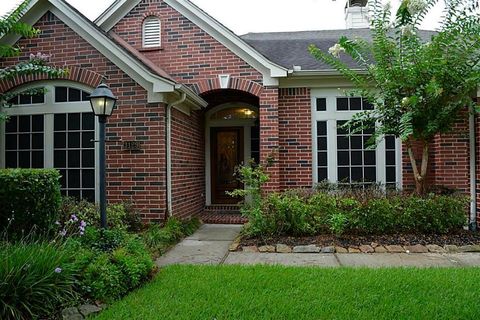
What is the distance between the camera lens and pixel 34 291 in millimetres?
3221

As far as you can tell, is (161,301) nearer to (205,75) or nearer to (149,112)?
(149,112)

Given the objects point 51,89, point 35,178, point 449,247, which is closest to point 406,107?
point 449,247

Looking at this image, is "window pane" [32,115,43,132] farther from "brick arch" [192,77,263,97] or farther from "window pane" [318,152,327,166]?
"window pane" [318,152,327,166]

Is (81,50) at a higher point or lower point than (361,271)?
higher

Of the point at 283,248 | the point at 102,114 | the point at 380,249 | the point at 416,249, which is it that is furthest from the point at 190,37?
the point at 416,249

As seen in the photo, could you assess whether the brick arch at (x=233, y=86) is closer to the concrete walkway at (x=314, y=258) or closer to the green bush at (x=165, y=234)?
the green bush at (x=165, y=234)

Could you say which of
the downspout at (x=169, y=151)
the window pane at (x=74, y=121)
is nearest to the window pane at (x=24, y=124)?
the window pane at (x=74, y=121)

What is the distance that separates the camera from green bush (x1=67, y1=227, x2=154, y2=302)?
12.0ft

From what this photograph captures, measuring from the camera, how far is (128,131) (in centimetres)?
710

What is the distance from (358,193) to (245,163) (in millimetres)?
3980

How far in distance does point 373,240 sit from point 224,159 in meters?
5.21

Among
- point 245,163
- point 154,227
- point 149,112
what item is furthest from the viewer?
point 245,163

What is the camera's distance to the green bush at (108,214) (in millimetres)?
5996

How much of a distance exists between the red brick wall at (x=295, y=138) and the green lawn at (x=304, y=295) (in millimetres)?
3957
